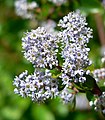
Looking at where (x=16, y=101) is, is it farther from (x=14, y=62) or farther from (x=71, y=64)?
(x=71, y=64)

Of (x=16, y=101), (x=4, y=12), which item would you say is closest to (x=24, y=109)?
(x=16, y=101)

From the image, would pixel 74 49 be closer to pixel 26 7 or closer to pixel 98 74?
pixel 98 74

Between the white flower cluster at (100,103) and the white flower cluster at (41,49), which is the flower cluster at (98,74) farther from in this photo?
the white flower cluster at (41,49)

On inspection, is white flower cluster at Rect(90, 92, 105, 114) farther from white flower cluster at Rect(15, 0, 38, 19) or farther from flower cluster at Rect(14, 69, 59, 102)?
white flower cluster at Rect(15, 0, 38, 19)

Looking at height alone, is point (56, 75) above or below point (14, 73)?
below

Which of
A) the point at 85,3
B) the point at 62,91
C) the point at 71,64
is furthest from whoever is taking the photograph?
the point at 85,3

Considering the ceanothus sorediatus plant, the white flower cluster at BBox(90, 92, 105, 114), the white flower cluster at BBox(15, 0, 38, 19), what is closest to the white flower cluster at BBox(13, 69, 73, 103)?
the ceanothus sorediatus plant

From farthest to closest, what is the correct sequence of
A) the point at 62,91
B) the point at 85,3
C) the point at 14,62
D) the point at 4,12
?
1. the point at 4,12
2. the point at 14,62
3. the point at 85,3
4. the point at 62,91

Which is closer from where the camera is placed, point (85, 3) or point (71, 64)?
point (71, 64)
